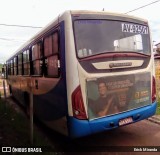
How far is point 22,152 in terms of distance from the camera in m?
4.96

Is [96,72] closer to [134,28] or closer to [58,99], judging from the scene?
[58,99]

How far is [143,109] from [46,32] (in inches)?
118

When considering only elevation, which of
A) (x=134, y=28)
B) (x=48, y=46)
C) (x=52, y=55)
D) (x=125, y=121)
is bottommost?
(x=125, y=121)

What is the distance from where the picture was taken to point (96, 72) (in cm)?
520

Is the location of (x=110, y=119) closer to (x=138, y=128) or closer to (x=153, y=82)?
(x=153, y=82)

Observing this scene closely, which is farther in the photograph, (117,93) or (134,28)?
(134,28)

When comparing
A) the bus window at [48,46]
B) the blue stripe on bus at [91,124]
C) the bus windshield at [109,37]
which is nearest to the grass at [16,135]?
the blue stripe on bus at [91,124]

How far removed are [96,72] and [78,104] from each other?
2.51 feet

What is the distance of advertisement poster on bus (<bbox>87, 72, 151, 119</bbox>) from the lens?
5.14 metres

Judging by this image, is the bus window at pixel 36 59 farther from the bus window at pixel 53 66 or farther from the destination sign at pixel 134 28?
the destination sign at pixel 134 28

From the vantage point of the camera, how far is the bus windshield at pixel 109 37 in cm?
516

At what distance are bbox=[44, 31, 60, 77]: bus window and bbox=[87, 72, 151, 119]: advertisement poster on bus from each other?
0.93m

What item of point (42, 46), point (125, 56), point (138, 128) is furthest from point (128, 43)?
point (138, 128)

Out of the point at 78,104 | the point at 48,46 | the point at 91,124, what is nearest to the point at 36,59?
the point at 48,46
